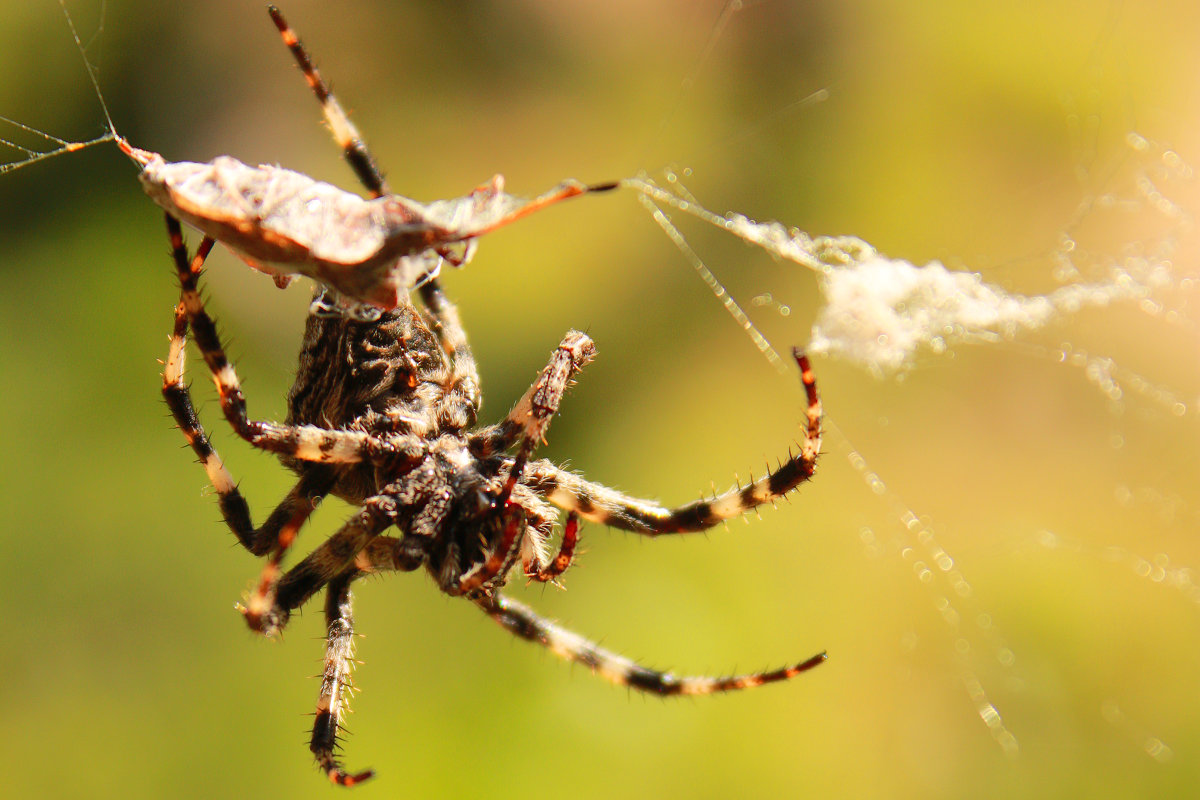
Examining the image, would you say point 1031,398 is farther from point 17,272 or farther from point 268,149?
point 17,272

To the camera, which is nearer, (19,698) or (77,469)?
(19,698)

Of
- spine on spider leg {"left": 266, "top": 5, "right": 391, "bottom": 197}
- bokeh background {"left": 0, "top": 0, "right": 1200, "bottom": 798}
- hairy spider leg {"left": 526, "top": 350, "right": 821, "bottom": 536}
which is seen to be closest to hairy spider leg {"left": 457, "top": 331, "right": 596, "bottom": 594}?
hairy spider leg {"left": 526, "top": 350, "right": 821, "bottom": 536}

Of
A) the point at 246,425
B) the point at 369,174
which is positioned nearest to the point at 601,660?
the point at 246,425

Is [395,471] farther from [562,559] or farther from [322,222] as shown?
[322,222]

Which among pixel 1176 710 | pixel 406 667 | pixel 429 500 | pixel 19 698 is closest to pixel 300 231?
pixel 429 500

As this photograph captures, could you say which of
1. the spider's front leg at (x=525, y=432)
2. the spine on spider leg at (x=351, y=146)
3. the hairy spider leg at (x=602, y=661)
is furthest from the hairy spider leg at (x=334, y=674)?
the spine on spider leg at (x=351, y=146)

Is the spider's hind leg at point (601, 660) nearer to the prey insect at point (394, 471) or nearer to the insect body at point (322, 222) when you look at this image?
the prey insect at point (394, 471)

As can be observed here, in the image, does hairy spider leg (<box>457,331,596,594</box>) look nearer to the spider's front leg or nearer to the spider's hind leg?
the spider's front leg
